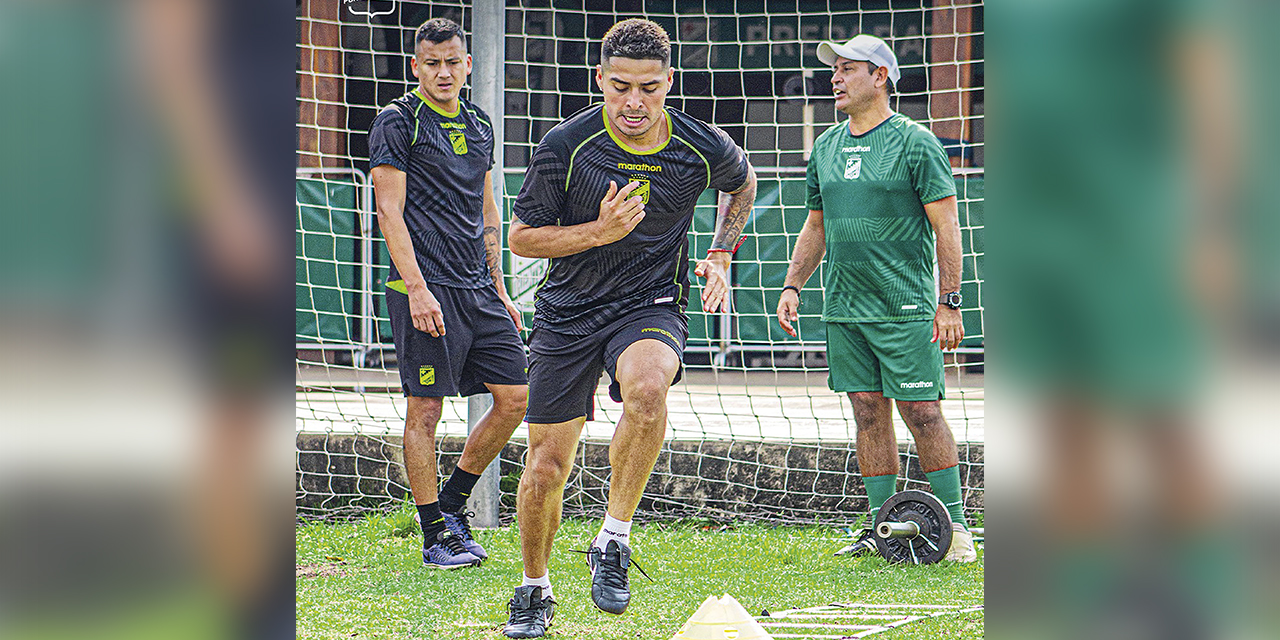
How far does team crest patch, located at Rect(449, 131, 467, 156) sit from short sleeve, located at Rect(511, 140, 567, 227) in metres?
1.23

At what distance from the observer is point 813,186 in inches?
205

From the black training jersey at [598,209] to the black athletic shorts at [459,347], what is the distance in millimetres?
1087

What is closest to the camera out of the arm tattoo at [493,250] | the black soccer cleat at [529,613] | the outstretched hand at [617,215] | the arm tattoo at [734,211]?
the black soccer cleat at [529,613]

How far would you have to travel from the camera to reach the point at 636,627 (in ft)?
12.2

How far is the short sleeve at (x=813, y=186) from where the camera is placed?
5148 millimetres

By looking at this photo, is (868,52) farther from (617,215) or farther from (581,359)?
(581,359)

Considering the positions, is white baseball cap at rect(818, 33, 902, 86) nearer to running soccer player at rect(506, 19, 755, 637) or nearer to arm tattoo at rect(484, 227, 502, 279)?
running soccer player at rect(506, 19, 755, 637)

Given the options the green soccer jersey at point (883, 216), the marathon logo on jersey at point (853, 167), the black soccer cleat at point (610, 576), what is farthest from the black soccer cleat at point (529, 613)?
the marathon logo on jersey at point (853, 167)

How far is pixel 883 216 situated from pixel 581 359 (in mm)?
1684

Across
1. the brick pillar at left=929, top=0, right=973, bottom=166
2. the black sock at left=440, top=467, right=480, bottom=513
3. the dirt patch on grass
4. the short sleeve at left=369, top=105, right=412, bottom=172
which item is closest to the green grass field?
the dirt patch on grass

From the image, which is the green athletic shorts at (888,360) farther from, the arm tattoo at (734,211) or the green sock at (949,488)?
the arm tattoo at (734,211)

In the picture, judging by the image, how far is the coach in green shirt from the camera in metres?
4.87
